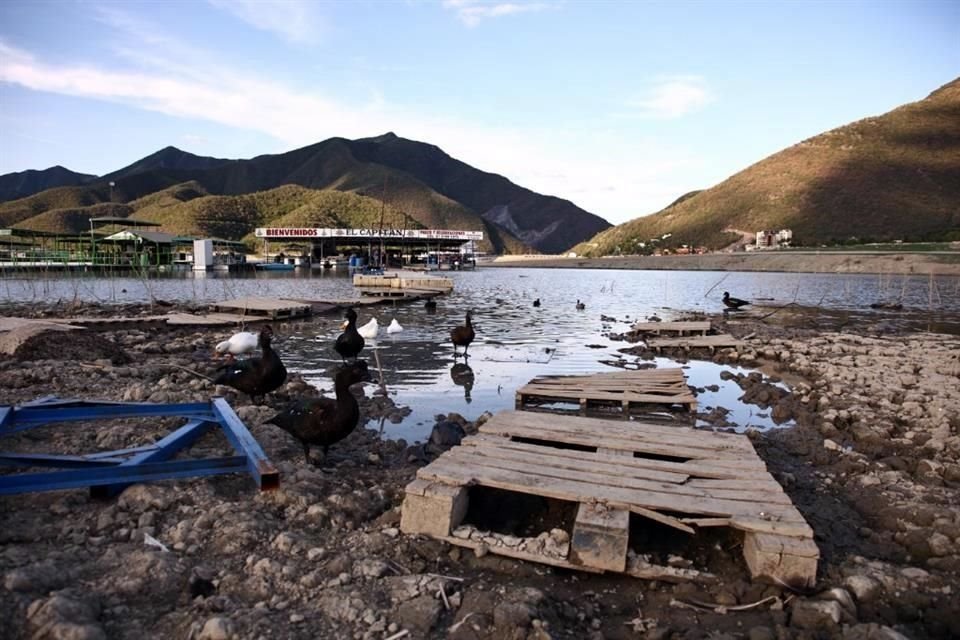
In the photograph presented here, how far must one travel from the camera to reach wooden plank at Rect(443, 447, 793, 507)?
439cm

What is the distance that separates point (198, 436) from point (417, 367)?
6.41 metres

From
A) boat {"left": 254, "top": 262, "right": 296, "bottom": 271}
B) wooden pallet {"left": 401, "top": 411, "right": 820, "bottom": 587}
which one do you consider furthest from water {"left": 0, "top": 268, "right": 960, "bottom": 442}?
boat {"left": 254, "top": 262, "right": 296, "bottom": 271}

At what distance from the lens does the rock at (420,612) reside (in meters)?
3.21

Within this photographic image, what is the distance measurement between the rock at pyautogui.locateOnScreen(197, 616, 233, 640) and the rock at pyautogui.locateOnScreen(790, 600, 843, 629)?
10.1ft

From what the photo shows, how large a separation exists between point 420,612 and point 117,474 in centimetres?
261

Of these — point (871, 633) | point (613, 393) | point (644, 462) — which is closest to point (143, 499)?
point (644, 462)

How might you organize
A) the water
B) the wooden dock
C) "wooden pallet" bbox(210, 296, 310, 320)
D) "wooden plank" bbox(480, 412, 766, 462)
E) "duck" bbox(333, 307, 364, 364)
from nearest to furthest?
"wooden plank" bbox(480, 412, 766, 462) → the water → "duck" bbox(333, 307, 364, 364) → "wooden pallet" bbox(210, 296, 310, 320) → the wooden dock

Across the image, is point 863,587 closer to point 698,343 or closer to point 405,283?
point 698,343

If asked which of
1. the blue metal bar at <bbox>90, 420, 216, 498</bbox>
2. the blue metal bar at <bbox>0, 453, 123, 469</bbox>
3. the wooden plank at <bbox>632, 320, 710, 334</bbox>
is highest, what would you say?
the blue metal bar at <bbox>0, 453, 123, 469</bbox>

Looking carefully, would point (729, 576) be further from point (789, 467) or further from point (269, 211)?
point (269, 211)

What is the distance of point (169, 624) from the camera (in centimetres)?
309

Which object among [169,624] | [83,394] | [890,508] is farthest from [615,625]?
[83,394]

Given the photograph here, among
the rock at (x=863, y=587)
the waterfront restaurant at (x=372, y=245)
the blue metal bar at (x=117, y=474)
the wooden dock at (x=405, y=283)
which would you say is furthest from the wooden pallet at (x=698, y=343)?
the waterfront restaurant at (x=372, y=245)

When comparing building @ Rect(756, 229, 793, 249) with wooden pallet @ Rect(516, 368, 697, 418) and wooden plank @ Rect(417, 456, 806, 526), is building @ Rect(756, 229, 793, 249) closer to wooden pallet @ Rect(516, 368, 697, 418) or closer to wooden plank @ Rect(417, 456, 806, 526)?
wooden pallet @ Rect(516, 368, 697, 418)
